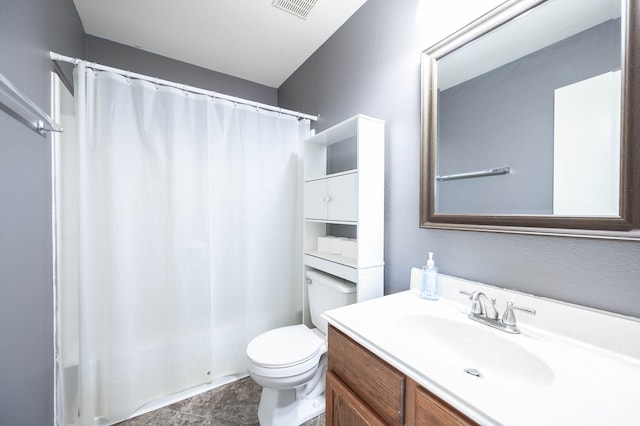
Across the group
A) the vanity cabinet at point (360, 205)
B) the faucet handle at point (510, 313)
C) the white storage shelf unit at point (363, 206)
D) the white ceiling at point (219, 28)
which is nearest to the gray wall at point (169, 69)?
the white ceiling at point (219, 28)

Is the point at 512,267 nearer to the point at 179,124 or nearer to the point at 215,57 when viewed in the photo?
the point at 179,124

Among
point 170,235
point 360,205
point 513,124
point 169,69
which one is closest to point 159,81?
point 169,69

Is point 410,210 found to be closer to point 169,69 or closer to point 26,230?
point 26,230

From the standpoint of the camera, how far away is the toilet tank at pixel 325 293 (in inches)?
53.8

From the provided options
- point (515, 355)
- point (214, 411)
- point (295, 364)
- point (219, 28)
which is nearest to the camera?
point (515, 355)

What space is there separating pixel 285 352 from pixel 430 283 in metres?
0.80

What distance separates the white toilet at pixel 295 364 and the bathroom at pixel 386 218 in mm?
381

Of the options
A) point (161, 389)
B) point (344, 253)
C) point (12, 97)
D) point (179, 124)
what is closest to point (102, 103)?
point (179, 124)

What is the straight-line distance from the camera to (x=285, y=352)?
1.28m

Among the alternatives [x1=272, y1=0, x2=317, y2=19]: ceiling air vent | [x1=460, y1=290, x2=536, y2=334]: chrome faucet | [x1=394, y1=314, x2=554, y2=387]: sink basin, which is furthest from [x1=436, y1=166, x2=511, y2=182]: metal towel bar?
[x1=272, y1=0, x2=317, y2=19]: ceiling air vent

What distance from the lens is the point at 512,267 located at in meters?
0.88

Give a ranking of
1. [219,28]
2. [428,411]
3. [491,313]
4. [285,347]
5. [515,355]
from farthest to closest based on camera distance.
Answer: [219,28] < [285,347] < [491,313] < [515,355] < [428,411]

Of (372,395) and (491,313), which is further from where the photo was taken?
(491,313)

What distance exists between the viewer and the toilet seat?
1.19 metres
